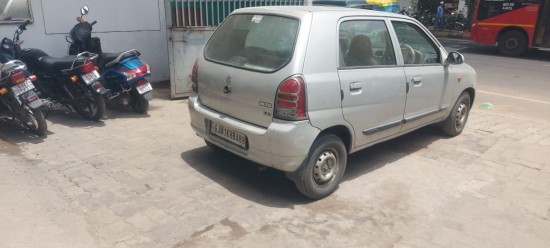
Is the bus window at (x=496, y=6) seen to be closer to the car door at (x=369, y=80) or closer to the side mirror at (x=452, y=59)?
the side mirror at (x=452, y=59)

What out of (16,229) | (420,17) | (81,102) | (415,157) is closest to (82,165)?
(16,229)

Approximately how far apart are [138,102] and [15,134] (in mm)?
1668

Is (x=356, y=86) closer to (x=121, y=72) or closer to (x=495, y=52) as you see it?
(x=121, y=72)

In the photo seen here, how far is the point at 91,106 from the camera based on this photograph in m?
5.97

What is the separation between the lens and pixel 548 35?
549 inches

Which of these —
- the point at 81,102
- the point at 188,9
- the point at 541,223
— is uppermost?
the point at 188,9

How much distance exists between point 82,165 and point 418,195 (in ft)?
11.2

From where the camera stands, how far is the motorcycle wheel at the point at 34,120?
202 inches

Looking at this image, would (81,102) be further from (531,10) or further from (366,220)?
(531,10)

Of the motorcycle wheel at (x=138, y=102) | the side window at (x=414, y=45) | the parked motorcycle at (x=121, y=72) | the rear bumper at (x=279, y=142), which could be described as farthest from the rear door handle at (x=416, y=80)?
the motorcycle wheel at (x=138, y=102)

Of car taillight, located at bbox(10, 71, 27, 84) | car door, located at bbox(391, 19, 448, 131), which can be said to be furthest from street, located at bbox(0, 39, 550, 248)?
car taillight, located at bbox(10, 71, 27, 84)

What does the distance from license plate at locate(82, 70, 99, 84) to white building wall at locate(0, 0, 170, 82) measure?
1620 millimetres

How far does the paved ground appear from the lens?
10.8ft

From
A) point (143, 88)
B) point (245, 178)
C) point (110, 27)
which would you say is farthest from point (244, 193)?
point (110, 27)
